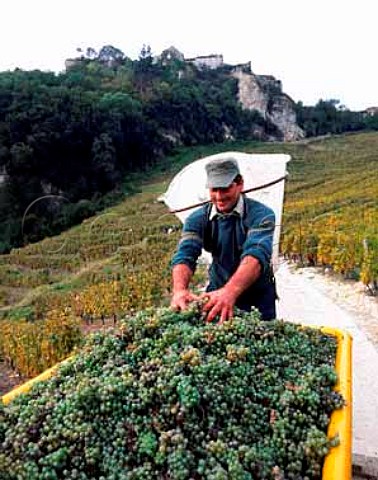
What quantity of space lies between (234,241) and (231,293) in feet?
1.58

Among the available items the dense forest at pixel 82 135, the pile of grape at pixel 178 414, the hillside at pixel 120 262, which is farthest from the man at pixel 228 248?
the dense forest at pixel 82 135

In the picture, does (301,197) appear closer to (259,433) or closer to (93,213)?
(93,213)

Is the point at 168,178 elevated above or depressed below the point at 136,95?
below

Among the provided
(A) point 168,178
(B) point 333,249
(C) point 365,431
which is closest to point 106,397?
(C) point 365,431

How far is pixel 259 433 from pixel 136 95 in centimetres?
4548

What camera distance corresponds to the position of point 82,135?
35094mm

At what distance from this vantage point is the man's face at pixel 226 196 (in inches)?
101

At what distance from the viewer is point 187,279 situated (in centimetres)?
259

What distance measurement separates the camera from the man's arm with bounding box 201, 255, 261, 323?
2.27 metres

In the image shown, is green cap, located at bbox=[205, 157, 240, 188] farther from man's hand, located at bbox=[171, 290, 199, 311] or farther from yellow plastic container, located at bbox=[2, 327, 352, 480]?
yellow plastic container, located at bbox=[2, 327, 352, 480]

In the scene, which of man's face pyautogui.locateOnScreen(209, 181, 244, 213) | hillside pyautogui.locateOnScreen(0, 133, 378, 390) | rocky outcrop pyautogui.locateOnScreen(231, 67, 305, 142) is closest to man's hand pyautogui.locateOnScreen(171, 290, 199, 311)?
man's face pyautogui.locateOnScreen(209, 181, 244, 213)

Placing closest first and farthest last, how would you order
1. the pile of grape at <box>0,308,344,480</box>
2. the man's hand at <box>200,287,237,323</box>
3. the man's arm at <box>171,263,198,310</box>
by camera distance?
the pile of grape at <box>0,308,344,480</box> → the man's hand at <box>200,287,237,323</box> → the man's arm at <box>171,263,198,310</box>

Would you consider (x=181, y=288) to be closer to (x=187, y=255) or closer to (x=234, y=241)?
(x=187, y=255)

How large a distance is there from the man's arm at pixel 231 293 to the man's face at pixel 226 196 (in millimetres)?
324
